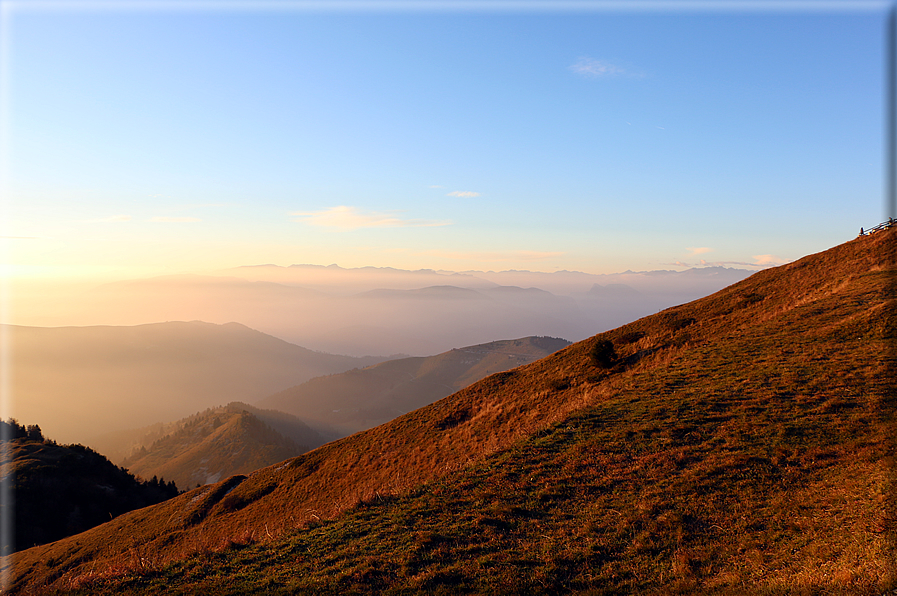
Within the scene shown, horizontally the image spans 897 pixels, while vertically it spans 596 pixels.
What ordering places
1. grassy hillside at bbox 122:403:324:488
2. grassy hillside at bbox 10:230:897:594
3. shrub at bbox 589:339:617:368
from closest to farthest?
grassy hillside at bbox 10:230:897:594 → shrub at bbox 589:339:617:368 → grassy hillside at bbox 122:403:324:488

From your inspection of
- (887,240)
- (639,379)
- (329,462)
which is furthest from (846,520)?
(887,240)

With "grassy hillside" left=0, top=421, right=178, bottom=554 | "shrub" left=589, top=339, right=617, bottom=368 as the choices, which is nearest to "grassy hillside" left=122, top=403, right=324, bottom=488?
"grassy hillside" left=0, top=421, right=178, bottom=554

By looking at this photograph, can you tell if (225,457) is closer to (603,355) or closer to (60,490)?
(60,490)

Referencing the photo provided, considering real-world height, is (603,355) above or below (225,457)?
above

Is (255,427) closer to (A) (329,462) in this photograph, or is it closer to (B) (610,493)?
(A) (329,462)

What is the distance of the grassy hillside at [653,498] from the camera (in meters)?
10.4

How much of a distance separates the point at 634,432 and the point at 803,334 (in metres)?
16.8

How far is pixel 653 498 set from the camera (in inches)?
536

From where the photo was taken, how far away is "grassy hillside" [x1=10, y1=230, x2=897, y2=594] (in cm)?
1038

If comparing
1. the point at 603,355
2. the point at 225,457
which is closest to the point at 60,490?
the point at 603,355

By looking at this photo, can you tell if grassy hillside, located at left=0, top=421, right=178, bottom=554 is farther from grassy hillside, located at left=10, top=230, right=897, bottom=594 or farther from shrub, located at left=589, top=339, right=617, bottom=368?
shrub, located at left=589, top=339, right=617, bottom=368

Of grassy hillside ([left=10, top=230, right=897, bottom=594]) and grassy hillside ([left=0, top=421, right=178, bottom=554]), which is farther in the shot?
grassy hillside ([left=0, top=421, right=178, bottom=554])

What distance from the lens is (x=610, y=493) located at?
14664 millimetres

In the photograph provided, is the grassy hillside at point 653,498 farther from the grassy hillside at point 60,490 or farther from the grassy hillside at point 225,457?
the grassy hillside at point 225,457
